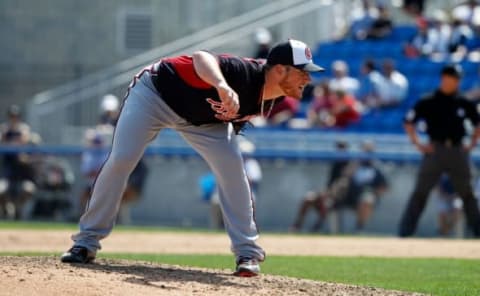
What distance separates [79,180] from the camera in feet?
69.9

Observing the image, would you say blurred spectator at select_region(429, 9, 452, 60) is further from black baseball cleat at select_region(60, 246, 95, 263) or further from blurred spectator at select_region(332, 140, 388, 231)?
black baseball cleat at select_region(60, 246, 95, 263)

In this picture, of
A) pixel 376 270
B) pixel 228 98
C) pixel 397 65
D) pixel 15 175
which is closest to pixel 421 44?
pixel 397 65

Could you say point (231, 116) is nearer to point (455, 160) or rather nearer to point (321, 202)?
point (455, 160)

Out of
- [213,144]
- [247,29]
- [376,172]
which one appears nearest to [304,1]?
[247,29]

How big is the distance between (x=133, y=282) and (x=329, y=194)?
11902 millimetres

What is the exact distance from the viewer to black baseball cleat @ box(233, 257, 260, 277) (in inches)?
352

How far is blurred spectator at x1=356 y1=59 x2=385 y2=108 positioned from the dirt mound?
1245 centimetres

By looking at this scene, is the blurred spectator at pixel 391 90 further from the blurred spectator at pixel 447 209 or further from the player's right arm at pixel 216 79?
the player's right arm at pixel 216 79

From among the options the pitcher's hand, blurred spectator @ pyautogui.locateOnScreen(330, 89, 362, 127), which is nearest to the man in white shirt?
blurred spectator @ pyautogui.locateOnScreen(330, 89, 362, 127)

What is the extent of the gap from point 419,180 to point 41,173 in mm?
7303

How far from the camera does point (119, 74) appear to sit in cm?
2386

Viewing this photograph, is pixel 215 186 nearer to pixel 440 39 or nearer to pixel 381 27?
pixel 440 39

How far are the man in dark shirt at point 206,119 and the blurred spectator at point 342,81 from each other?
1230 cm

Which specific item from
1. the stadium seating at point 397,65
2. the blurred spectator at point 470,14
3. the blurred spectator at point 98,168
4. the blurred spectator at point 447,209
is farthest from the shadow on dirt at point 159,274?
the blurred spectator at point 470,14
